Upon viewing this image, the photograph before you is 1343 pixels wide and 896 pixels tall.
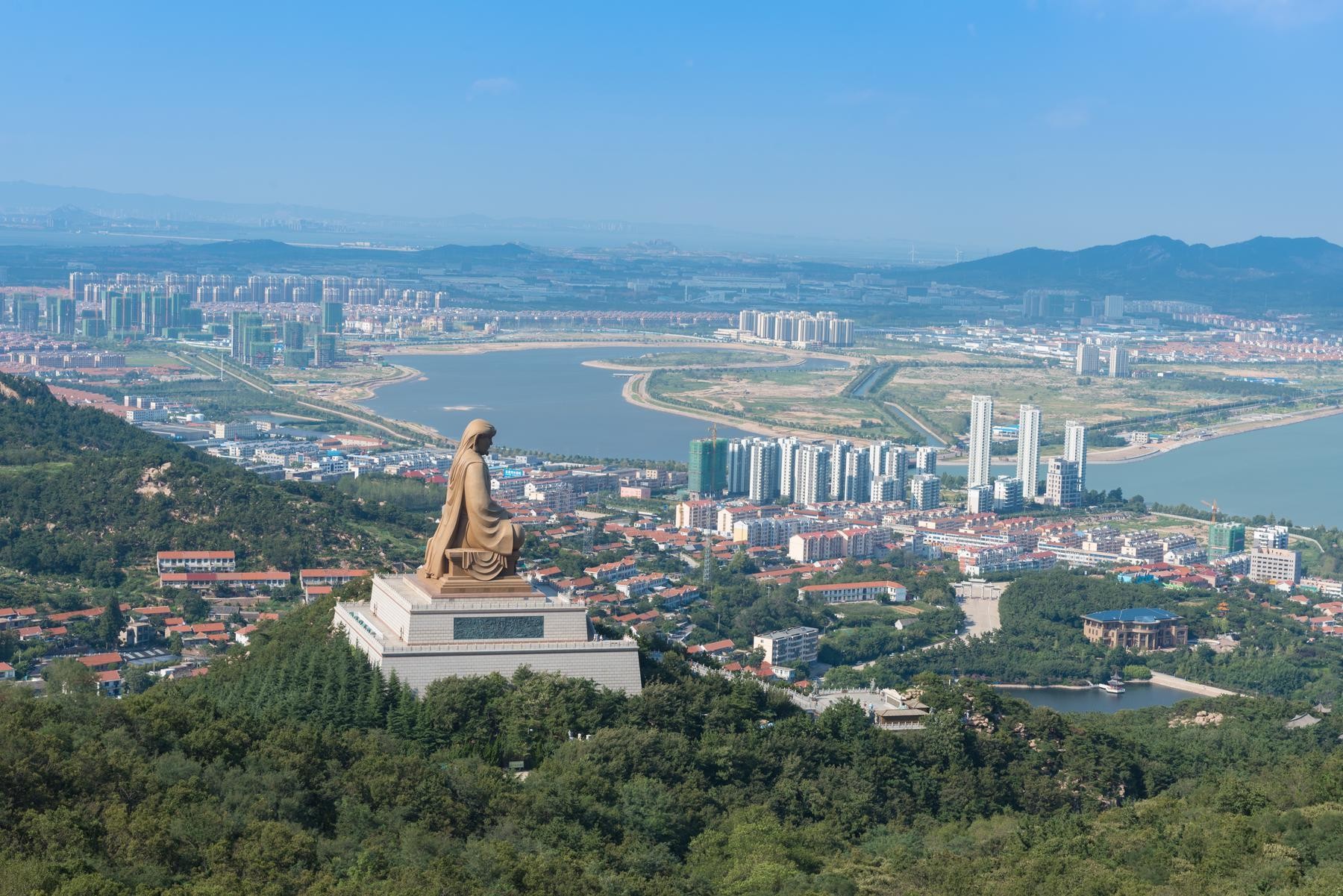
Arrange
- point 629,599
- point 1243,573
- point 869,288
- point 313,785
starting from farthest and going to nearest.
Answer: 1. point 869,288
2. point 1243,573
3. point 629,599
4. point 313,785

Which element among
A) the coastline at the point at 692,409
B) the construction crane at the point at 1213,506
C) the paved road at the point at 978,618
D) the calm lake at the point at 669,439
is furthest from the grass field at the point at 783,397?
the paved road at the point at 978,618

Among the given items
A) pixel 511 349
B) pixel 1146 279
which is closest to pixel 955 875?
pixel 511 349

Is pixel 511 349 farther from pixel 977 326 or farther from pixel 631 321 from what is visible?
pixel 977 326

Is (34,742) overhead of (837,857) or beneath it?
overhead

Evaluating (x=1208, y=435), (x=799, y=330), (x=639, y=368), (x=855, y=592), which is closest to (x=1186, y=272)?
(x=799, y=330)

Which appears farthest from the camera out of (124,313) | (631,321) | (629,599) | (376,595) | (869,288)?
(869,288)

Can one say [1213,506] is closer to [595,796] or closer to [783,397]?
[783,397]

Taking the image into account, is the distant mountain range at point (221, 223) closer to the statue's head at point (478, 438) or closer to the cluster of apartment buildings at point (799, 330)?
the cluster of apartment buildings at point (799, 330)

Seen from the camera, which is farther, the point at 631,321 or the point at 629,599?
the point at 631,321
